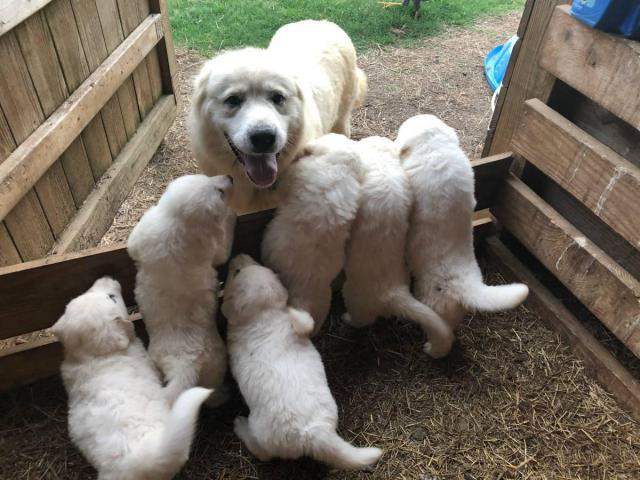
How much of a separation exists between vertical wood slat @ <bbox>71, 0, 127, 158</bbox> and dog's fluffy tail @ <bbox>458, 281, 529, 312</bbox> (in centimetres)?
272

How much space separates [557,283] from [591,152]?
95 cm

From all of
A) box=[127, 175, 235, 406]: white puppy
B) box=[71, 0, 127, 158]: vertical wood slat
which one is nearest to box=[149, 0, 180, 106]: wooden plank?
box=[71, 0, 127, 158]: vertical wood slat

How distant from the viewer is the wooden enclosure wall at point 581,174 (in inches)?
→ 84.2

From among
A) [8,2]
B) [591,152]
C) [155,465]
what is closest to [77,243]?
[8,2]

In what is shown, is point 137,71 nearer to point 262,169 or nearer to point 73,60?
point 73,60

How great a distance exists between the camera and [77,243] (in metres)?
3.07

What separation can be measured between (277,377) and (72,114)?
2087 mm

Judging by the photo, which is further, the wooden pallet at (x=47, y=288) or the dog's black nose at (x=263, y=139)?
the dog's black nose at (x=263, y=139)

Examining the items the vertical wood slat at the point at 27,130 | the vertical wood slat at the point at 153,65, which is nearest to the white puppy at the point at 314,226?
the vertical wood slat at the point at 27,130

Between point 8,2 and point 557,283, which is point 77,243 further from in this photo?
point 557,283

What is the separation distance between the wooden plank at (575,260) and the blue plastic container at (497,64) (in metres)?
2.67

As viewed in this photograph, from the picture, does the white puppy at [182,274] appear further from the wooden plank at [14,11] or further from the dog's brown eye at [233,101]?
the wooden plank at [14,11]

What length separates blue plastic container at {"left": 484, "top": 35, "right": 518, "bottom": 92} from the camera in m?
4.97

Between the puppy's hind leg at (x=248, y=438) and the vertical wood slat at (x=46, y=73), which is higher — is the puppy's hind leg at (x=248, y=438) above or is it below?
below
